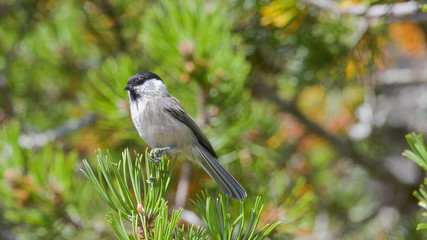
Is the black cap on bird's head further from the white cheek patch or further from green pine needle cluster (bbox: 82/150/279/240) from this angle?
green pine needle cluster (bbox: 82/150/279/240)

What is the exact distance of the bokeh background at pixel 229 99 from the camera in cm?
140

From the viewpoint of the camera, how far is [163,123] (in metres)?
1.61

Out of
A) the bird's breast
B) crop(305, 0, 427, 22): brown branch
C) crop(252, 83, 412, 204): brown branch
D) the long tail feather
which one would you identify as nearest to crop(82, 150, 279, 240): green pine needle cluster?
the long tail feather

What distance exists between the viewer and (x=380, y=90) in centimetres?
220

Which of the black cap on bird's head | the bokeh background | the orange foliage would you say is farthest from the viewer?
the orange foliage

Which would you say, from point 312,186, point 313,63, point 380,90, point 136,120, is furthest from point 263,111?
point 380,90

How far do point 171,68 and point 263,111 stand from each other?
52cm

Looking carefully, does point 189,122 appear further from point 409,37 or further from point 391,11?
point 409,37

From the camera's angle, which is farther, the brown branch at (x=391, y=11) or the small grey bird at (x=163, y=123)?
the small grey bird at (x=163, y=123)

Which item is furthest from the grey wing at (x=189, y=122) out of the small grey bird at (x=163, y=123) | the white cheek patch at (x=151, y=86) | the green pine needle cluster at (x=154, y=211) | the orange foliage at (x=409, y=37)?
the orange foliage at (x=409, y=37)

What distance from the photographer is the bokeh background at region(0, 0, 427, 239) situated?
1404mm

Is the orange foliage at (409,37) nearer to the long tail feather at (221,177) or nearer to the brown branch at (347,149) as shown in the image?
the brown branch at (347,149)

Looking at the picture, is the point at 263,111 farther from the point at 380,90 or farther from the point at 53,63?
the point at 53,63

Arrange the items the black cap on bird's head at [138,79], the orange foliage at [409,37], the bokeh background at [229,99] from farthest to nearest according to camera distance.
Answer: the orange foliage at [409,37] → the black cap on bird's head at [138,79] → the bokeh background at [229,99]
